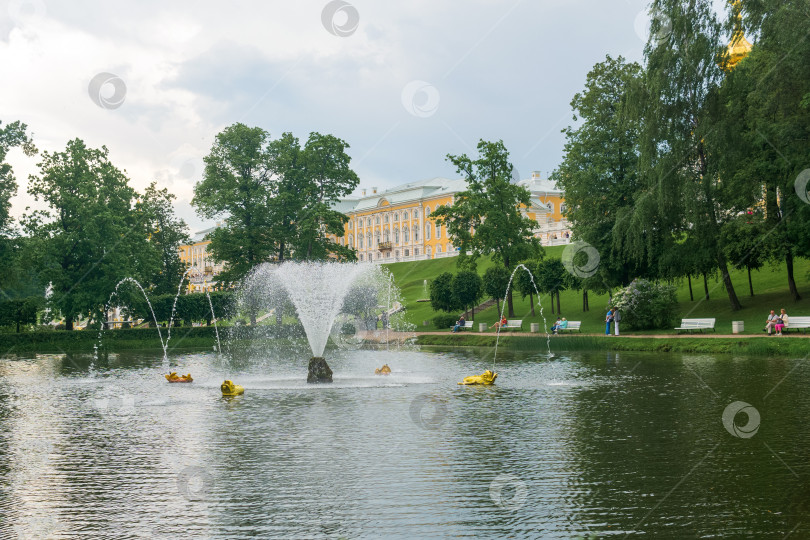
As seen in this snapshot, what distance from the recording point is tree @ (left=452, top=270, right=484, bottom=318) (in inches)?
2376

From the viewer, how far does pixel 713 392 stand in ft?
58.5

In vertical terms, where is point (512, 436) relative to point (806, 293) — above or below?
below

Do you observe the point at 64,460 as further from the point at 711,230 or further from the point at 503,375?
the point at 711,230

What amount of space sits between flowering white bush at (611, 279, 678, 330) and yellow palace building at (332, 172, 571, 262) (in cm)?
6529

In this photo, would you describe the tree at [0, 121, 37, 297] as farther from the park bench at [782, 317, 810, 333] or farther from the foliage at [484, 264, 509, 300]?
the park bench at [782, 317, 810, 333]

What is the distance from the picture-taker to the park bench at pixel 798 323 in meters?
32.2

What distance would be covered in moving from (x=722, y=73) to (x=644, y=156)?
18.4 ft

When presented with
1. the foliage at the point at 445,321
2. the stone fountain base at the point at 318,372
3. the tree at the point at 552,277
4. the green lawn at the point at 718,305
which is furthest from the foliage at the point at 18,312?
the tree at the point at 552,277

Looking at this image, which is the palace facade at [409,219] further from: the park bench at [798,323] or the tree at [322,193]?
the park bench at [798,323]

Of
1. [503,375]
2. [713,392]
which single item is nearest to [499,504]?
[713,392]

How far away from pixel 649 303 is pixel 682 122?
33.1ft

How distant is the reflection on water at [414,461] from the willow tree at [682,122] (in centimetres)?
1871

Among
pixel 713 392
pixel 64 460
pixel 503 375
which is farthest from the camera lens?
pixel 503 375

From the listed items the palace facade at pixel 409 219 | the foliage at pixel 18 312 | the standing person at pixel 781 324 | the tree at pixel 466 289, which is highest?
the palace facade at pixel 409 219
